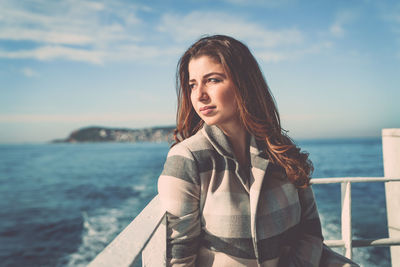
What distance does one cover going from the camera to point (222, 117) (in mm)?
1247

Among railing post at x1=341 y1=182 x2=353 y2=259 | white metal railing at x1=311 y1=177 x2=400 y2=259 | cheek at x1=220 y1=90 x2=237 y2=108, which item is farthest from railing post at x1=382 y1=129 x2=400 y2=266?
cheek at x1=220 y1=90 x2=237 y2=108

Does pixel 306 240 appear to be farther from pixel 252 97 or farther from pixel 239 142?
pixel 252 97

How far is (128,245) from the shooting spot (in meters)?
0.70

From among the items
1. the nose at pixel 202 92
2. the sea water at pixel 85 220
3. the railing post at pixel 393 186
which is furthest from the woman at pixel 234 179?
the sea water at pixel 85 220

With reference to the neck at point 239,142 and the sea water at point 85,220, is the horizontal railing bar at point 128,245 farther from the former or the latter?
the sea water at point 85,220

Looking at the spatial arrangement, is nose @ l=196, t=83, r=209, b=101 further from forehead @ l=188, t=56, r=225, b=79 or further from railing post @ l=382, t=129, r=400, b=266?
railing post @ l=382, t=129, r=400, b=266

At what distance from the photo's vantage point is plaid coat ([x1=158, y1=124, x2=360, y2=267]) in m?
1.08

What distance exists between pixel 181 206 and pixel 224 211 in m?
0.18

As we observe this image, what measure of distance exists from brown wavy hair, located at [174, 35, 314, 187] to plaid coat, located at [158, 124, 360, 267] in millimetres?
105

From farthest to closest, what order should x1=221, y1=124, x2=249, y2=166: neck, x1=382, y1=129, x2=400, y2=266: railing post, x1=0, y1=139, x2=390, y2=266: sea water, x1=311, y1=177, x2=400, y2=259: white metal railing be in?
Result: 1. x1=0, y1=139, x2=390, y2=266: sea water
2. x1=382, y1=129, x2=400, y2=266: railing post
3. x1=311, y1=177, x2=400, y2=259: white metal railing
4. x1=221, y1=124, x2=249, y2=166: neck

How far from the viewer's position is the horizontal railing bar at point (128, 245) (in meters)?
0.63

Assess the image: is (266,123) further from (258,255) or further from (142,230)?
(142,230)

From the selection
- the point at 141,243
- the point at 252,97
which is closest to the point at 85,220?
the point at 252,97

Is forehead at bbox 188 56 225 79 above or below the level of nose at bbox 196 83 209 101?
above
